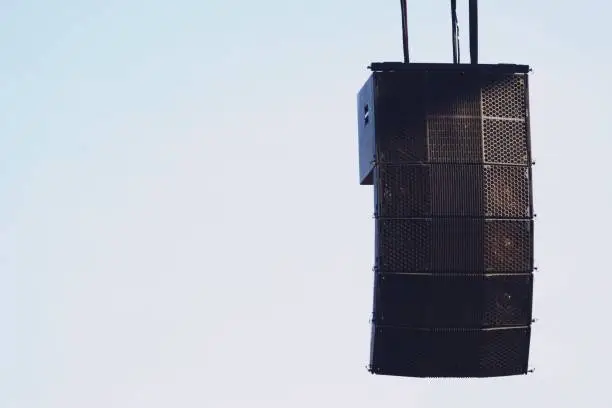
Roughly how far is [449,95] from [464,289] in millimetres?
3292

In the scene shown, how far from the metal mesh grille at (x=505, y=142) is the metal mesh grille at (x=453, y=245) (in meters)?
1.06

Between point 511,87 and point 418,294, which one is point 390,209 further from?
point 511,87

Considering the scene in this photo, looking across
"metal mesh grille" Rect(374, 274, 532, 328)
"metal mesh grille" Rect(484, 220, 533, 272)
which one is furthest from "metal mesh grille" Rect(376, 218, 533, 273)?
"metal mesh grille" Rect(374, 274, 532, 328)

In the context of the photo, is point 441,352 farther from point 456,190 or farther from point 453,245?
point 456,190

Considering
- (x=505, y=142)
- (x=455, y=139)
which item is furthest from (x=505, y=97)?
(x=455, y=139)

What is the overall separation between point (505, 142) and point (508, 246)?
174 cm

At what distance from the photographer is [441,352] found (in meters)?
20.6

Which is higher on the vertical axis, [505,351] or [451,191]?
[451,191]

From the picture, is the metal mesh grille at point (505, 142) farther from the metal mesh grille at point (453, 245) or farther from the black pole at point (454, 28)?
the black pole at point (454, 28)

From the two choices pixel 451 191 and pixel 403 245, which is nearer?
pixel 403 245

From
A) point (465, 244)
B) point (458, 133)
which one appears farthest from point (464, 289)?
point (458, 133)

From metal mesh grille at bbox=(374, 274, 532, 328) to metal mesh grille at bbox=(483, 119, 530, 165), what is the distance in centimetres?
197

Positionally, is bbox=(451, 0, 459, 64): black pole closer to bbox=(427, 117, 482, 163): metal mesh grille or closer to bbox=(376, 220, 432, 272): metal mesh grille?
bbox=(427, 117, 482, 163): metal mesh grille

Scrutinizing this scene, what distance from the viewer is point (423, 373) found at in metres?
20.8
